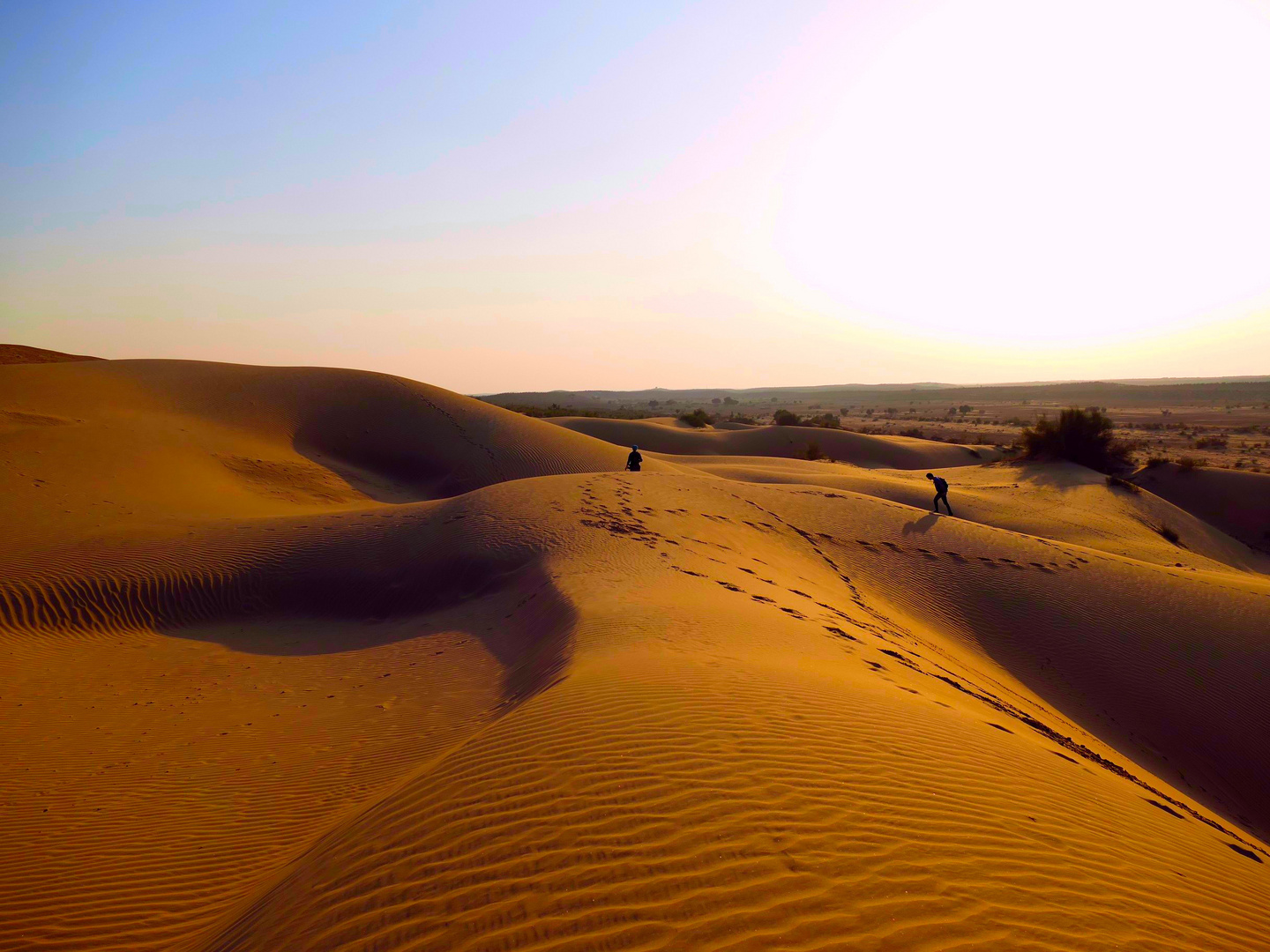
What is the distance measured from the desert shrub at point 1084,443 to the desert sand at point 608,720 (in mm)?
10590

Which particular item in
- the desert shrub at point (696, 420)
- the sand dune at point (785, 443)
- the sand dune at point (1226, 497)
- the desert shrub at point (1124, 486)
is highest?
the desert shrub at point (696, 420)

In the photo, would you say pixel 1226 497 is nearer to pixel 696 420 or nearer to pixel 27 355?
pixel 696 420

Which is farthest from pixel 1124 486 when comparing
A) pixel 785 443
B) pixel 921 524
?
pixel 785 443

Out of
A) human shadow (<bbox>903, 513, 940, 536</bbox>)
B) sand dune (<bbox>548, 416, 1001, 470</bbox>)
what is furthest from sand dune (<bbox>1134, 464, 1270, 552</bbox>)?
human shadow (<bbox>903, 513, 940, 536</bbox>)

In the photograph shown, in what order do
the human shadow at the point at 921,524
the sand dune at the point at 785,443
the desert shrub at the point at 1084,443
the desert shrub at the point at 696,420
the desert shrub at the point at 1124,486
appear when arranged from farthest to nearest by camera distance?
1. the desert shrub at the point at 696,420
2. the sand dune at the point at 785,443
3. the desert shrub at the point at 1084,443
4. the desert shrub at the point at 1124,486
5. the human shadow at the point at 921,524

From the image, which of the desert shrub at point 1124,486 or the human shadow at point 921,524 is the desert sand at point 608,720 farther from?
the desert shrub at point 1124,486

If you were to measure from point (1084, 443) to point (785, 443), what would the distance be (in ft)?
58.3

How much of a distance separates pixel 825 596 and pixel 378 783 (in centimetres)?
876

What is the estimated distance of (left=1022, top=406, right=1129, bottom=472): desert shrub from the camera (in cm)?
2917

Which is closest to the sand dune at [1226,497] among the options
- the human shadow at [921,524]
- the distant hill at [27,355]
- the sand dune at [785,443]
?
the sand dune at [785,443]

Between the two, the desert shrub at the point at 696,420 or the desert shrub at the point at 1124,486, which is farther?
the desert shrub at the point at 696,420

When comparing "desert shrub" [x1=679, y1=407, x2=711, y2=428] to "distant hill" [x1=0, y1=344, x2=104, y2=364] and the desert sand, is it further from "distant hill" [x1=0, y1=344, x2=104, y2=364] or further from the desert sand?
"distant hill" [x1=0, y1=344, x2=104, y2=364]

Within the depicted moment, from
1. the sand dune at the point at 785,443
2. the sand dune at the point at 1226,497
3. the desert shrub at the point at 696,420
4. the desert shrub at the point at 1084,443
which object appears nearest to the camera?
the sand dune at the point at 1226,497

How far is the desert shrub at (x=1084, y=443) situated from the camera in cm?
2917
